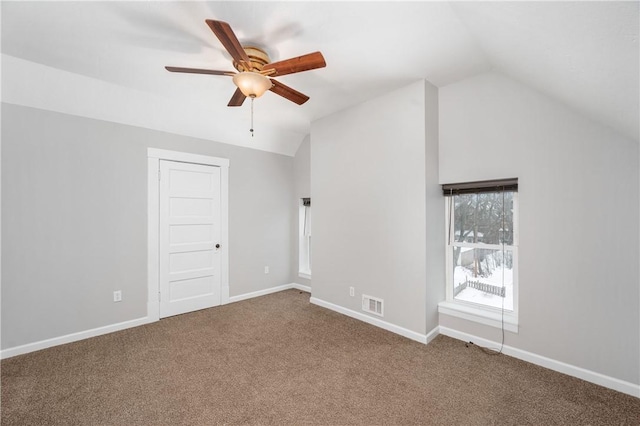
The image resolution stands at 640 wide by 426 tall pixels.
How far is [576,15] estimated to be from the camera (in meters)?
1.21

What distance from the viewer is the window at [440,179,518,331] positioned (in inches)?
105

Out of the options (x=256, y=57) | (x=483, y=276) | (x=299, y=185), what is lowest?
(x=483, y=276)

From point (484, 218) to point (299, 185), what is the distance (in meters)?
3.03

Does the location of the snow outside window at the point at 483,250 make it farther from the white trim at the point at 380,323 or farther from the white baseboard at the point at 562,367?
the white trim at the point at 380,323

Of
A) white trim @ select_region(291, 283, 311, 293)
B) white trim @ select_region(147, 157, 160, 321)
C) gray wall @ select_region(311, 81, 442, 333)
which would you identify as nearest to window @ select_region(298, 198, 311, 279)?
white trim @ select_region(291, 283, 311, 293)

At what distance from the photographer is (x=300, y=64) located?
194 centimetres

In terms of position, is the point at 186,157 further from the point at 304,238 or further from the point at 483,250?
the point at 483,250

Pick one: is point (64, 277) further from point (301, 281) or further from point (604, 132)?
point (604, 132)

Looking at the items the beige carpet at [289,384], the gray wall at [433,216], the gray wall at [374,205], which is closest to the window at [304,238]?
the gray wall at [374,205]

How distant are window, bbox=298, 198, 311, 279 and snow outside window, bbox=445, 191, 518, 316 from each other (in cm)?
252

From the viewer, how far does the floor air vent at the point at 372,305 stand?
128 inches

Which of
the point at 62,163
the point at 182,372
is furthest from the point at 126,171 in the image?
the point at 182,372

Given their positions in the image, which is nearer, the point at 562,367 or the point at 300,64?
the point at 300,64

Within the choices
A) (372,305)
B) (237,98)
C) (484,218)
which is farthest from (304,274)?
(237,98)
